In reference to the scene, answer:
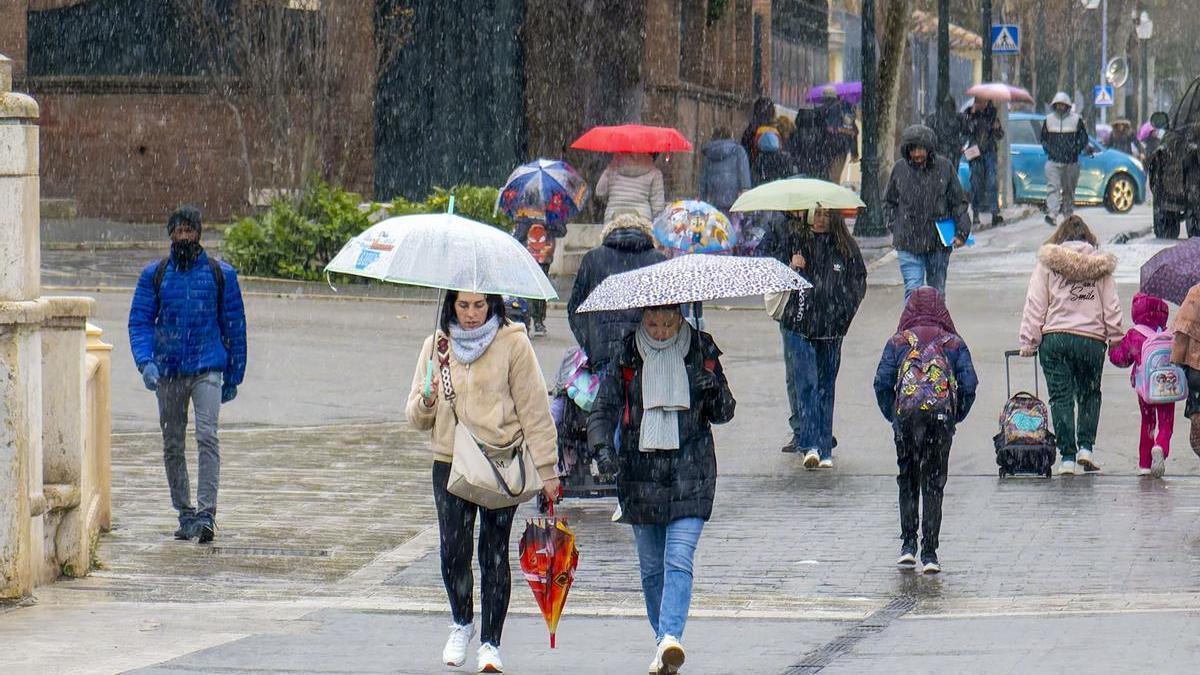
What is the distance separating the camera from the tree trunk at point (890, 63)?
3077cm

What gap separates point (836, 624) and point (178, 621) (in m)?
2.76

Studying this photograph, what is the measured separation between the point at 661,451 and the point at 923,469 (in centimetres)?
262

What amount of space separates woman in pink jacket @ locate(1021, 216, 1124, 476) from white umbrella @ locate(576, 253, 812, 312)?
4865 mm

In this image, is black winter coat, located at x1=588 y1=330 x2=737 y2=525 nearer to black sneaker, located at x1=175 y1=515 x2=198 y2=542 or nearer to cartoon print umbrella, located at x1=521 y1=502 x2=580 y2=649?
cartoon print umbrella, located at x1=521 y1=502 x2=580 y2=649

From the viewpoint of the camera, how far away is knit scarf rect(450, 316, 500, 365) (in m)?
7.94

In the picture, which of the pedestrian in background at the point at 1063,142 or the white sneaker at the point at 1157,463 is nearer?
the white sneaker at the point at 1157,463

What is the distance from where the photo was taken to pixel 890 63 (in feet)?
102

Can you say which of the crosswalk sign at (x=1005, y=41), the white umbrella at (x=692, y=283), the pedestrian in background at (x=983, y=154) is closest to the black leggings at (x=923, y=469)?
the white umbrella at (x=692, y=283)

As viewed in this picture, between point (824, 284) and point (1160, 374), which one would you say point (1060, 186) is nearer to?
point (824, 284)

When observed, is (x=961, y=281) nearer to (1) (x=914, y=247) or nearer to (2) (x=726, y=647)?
(1) (x=914, y=247)

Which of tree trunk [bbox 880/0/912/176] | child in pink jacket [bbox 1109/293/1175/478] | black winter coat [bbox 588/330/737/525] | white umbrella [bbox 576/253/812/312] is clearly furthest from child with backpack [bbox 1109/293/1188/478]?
tree trunk [bbox 880/0/912/176]

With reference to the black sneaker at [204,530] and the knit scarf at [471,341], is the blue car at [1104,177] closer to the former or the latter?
the black sneaker at [204,530]

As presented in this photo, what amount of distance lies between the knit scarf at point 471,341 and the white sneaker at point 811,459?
541 centimetres

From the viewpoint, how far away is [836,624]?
883 centimetres
